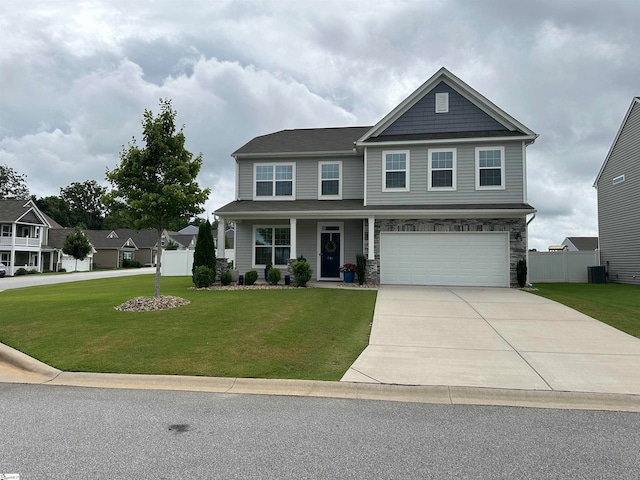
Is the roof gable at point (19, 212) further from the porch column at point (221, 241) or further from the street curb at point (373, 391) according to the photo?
the street curb at point (373, 391)

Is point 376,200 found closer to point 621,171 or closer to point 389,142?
point 389,142

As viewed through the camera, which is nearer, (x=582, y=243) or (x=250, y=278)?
(x=250, y=278)

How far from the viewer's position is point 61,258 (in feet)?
161

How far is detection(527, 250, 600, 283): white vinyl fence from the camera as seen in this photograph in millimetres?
21281

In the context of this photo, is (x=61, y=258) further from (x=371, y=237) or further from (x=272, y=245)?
(x=371, y=237)

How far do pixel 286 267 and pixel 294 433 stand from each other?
570 inches

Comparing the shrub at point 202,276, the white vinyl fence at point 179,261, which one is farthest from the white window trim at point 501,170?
the white vinyl fence at point 179,261

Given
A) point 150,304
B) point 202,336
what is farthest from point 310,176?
point 202,336

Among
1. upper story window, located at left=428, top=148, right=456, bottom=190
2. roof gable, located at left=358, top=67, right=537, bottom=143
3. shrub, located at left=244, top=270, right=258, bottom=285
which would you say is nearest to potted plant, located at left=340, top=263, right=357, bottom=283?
shrub, located at left=244, top=270, right=258, bottom=285

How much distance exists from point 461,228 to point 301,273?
6449 millimetres

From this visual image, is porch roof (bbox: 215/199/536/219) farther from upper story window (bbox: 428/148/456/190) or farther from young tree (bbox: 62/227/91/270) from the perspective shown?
young tree (bbox: 62/227/91/270)

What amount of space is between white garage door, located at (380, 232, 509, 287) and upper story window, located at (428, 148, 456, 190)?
6.61 ft

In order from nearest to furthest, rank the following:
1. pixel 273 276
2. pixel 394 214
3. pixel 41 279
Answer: pixel 394 214
pixel 273 276
pixel 41 279

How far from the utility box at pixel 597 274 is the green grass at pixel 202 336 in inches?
592
